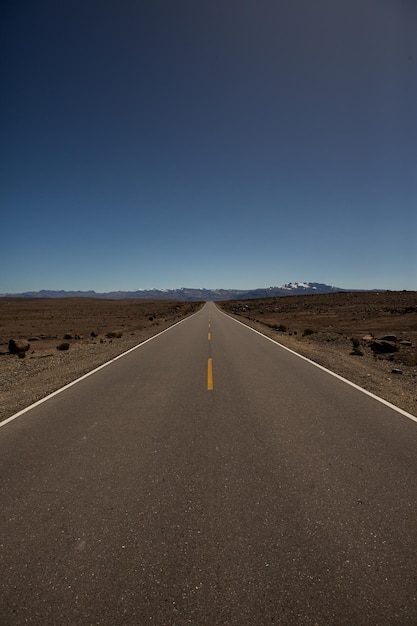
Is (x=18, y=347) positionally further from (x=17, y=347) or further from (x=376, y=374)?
(x=376, y=374)

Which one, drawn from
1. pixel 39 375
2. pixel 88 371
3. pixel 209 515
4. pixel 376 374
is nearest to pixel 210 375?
pixel 88 371

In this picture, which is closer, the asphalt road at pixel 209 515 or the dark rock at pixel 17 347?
the asphalt road at pixel 209 515

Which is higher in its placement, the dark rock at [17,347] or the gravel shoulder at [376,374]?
the gravel shoulder at [376,374]

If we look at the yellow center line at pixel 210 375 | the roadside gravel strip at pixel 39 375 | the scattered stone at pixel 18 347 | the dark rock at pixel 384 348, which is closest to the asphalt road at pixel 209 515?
the roadside gravel strip at pixel 39 375

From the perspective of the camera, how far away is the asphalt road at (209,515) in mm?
2596

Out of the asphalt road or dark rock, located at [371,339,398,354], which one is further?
dark rock, located at [371,339,398,354]

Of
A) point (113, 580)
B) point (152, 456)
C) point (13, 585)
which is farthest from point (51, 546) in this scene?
point (152, 456)

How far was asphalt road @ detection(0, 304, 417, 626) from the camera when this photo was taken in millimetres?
2596

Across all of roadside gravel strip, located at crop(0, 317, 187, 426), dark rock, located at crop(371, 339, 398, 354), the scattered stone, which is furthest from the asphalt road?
the scattered stone

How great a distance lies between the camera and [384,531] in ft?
11.2

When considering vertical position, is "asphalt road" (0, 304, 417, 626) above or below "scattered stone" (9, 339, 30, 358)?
above

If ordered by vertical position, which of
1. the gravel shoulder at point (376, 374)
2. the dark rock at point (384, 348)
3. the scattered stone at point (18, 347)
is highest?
the dark rock at point (384, 348)

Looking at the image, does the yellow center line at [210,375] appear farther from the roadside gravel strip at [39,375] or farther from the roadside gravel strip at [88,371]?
the roadside gravel strip at [88,371]

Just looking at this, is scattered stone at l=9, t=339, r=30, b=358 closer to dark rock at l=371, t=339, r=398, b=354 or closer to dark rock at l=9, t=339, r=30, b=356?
dark rock at l=9, t=339, r=30, b=356
